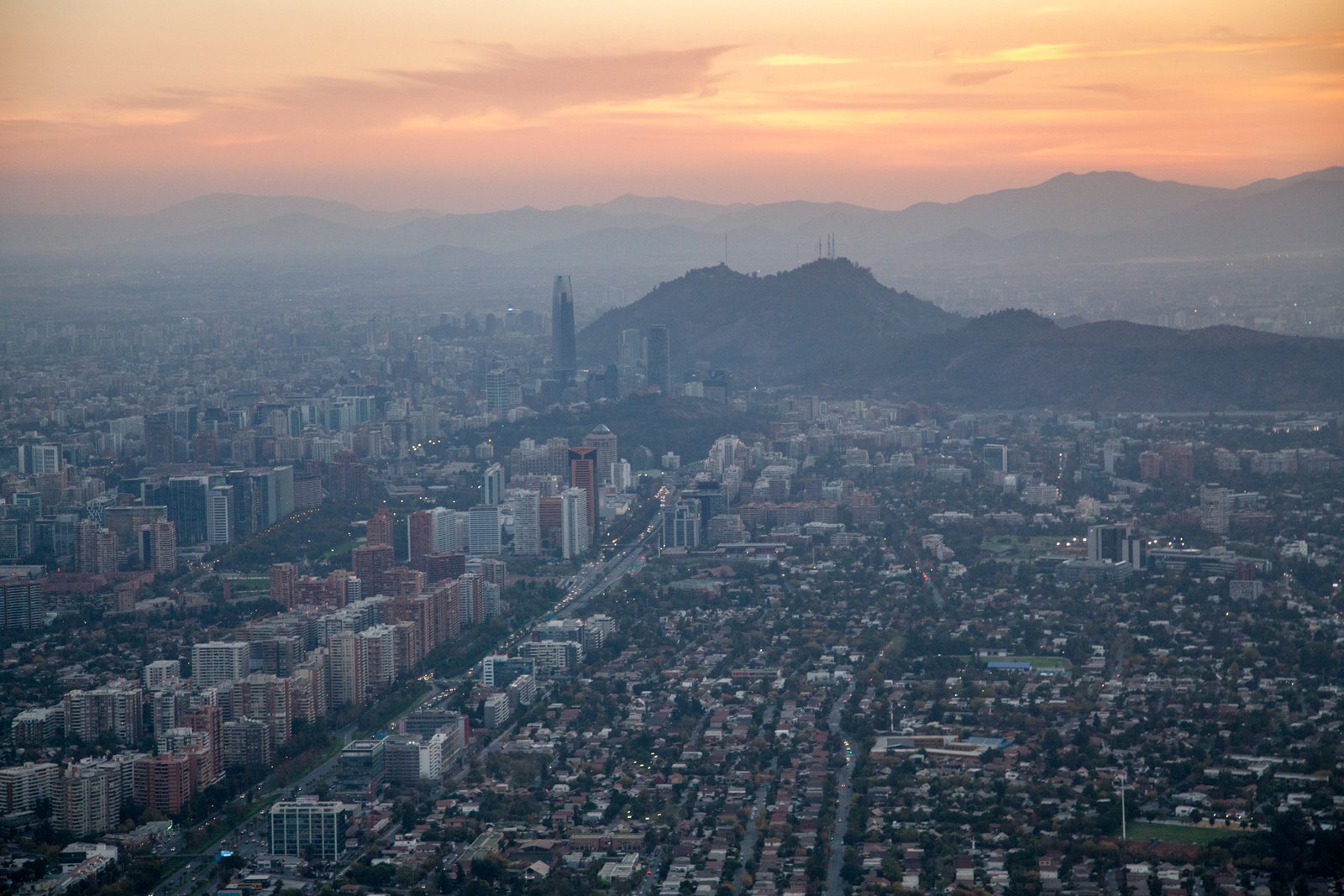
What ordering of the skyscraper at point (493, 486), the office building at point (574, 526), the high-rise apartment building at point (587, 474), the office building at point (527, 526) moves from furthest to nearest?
the skyscraper at point (493, 486) < the high-rise apartment building at point (587, 474) < the office building at point (527, 526) < the office building at point (574, 526)

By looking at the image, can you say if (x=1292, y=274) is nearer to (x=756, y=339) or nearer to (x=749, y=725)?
(x=756, y=339)

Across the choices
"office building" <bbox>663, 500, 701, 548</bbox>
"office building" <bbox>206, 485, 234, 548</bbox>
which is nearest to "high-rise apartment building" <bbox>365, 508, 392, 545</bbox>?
"office building" <bbox>206, 485, 234, 548</bbox>

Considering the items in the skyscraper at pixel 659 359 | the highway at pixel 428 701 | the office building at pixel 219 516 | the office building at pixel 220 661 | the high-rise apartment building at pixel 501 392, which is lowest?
the highway at pixel 428 701

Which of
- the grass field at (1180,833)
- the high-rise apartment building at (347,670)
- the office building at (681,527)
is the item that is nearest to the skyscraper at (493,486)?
the office building at (681,527)

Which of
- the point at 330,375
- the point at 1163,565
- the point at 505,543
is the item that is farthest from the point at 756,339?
the point at 1163,565

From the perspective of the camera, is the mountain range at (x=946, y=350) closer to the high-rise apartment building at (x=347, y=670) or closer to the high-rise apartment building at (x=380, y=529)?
the high-rise apartment building at (x=380, y=529)

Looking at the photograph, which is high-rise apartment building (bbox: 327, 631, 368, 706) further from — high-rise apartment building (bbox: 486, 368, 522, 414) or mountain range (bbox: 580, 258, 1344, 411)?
high-rise apartment building (bbox: 486, 368, 522, 414)

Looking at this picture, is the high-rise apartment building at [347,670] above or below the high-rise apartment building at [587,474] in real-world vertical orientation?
below

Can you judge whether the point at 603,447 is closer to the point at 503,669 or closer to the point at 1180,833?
the point at 503,669
